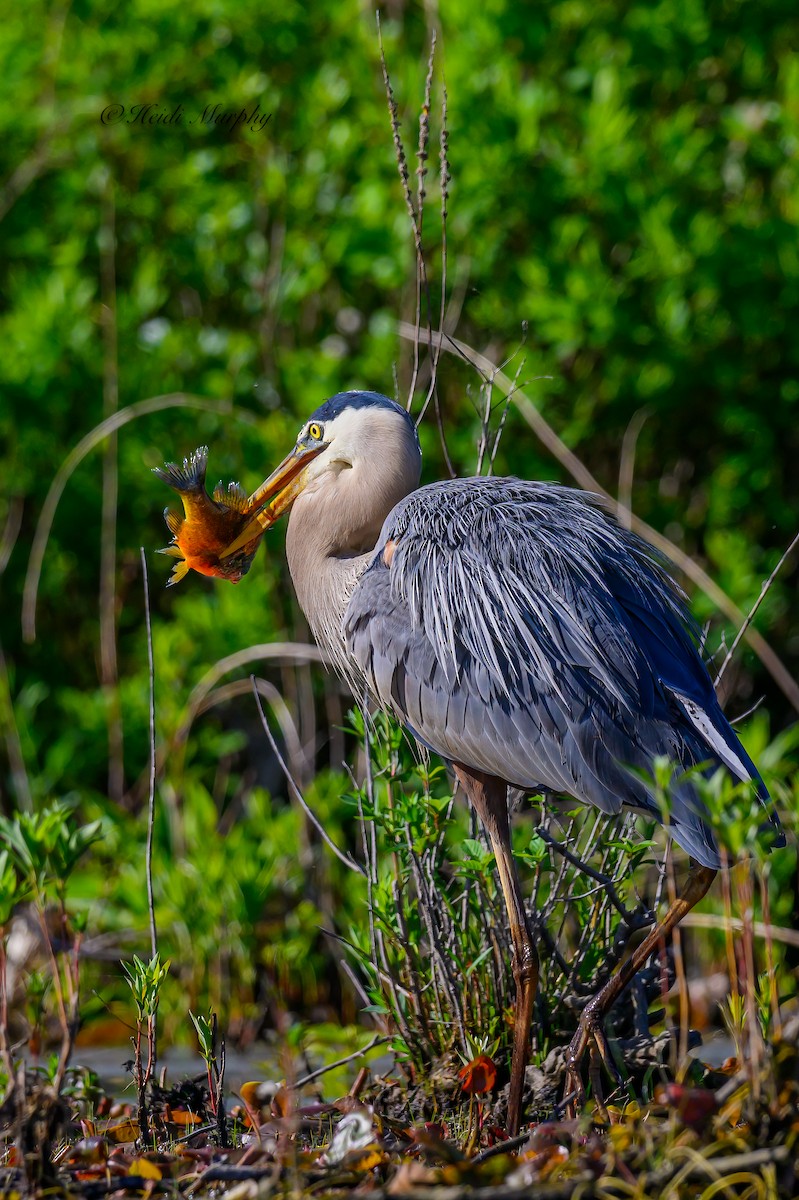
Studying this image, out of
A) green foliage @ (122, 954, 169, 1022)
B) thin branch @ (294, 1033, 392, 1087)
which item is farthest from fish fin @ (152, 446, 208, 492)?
thin branch @ (294, 1033, 392, 1087)

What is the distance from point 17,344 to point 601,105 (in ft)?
8.33

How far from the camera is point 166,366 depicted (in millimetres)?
5621

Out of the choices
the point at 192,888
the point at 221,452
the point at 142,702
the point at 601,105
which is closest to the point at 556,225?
the point at 601,105

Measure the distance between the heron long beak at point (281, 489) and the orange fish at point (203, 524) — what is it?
4cm

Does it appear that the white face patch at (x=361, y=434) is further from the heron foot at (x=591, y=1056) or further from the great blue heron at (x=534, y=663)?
the heron foot at (x=591, y=1056)

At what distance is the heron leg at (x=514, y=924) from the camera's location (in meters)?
2.92

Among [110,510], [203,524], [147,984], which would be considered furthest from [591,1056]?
[110,510]

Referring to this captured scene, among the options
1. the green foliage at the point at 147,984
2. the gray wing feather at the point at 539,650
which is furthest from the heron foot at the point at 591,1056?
the green foliage at the point at 147,984

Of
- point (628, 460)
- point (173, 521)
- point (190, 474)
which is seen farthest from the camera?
point (628, 460)

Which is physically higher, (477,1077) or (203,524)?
(203,524)

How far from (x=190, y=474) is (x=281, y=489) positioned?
0.53 meters

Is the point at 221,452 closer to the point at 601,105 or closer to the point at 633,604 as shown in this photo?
the point at 601,105

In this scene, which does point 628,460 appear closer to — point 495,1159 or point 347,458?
point 347,458

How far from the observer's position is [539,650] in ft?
10.0
